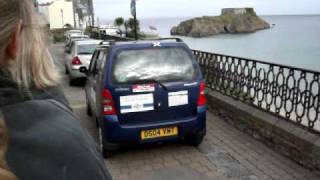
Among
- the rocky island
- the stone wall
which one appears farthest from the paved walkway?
the rocky island

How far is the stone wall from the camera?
541cm

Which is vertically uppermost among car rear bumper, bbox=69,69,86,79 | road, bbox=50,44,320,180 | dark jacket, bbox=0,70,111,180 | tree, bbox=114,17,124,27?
dark jacket, bbox=0,70,111,180

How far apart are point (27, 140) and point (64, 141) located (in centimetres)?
10

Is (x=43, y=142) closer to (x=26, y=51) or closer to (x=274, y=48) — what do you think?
(x=26, y=51)

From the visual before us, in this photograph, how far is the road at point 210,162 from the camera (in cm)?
538

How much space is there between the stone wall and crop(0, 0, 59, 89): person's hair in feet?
15.0

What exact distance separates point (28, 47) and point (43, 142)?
0.33m

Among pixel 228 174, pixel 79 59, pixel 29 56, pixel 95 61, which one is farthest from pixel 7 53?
pixel 79 59

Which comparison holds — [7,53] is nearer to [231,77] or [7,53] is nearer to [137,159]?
[137,159]

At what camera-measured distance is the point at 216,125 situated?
793 cm

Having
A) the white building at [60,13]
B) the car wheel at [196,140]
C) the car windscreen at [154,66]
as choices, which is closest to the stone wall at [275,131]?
the car wheel at [196,140]

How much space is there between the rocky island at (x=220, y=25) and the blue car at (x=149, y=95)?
3960 inches

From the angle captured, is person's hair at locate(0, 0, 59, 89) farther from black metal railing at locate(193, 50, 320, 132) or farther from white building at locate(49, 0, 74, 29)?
white building at locate(49, 0, 74, 29)

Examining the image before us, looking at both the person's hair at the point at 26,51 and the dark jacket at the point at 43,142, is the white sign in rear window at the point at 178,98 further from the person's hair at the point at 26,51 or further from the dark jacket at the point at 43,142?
the dark jacket at the point at 43,142
